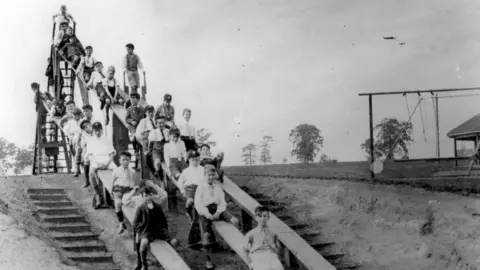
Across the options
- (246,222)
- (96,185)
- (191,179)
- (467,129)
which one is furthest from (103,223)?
(467,129)

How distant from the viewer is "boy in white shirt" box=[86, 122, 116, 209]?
856cm

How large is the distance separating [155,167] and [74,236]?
1996 millimetres

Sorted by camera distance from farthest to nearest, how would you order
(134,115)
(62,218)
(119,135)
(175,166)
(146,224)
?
(119,135) → (134,115) → (175,166) → (62,218) → (146,224)

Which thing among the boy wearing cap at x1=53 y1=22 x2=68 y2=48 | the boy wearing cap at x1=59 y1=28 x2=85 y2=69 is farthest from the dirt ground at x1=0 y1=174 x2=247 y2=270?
the boy wearing cap at x1=53 y1=22 x2=68 y2=48

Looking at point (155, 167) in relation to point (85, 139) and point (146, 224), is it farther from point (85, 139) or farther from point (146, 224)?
point (146, 224)

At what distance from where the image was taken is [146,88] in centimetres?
1235

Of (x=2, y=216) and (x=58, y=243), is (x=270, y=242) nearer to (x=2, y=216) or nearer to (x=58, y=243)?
(x=58, y=243)

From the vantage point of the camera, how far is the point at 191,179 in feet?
26.3

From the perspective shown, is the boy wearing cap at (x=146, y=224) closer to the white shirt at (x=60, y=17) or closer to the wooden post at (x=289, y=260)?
the wooden post at (x=289, y=260)

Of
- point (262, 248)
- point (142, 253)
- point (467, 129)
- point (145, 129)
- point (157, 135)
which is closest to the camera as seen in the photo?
point (262, 248)

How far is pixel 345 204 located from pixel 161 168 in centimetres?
312

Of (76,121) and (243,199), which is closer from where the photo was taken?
(243,199)

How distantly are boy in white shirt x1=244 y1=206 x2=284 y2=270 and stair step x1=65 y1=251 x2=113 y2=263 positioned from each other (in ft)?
6.16

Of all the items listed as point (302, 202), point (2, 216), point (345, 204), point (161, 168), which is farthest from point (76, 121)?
point (345, 204)
